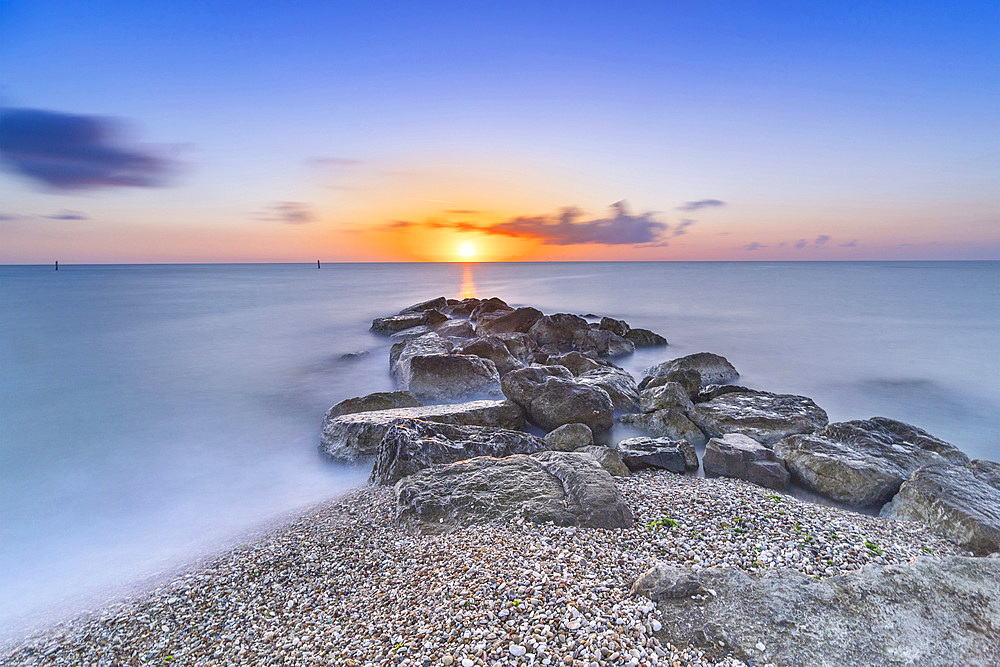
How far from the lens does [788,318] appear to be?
22703 millimetres

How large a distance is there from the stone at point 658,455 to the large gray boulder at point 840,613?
2425 mm

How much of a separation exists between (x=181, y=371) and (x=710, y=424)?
13.0 metres

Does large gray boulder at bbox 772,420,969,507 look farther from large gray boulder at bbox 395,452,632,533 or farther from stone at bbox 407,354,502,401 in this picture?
stone at bbox 407,354,502,401

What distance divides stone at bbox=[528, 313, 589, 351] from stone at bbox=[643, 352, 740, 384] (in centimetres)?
447

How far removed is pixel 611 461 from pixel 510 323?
1141cm

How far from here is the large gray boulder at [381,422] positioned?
6703mm

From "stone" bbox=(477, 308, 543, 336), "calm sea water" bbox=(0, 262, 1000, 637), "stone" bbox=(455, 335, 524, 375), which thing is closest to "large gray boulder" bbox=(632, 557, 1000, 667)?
"calm sea water" bbox=(0, 262, 1000, 637)

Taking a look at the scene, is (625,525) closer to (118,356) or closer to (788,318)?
(118,356)

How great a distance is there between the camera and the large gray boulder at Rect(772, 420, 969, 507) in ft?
17.5

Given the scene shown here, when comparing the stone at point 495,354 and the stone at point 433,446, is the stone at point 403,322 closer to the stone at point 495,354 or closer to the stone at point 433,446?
the stone at point 495,354

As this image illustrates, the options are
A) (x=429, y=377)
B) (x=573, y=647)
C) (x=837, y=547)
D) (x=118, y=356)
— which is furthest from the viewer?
(x=118, y=356)

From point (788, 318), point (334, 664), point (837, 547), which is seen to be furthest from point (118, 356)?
point (788, 318)

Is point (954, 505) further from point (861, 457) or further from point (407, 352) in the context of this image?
point (407, 352)

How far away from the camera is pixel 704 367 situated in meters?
11.0
